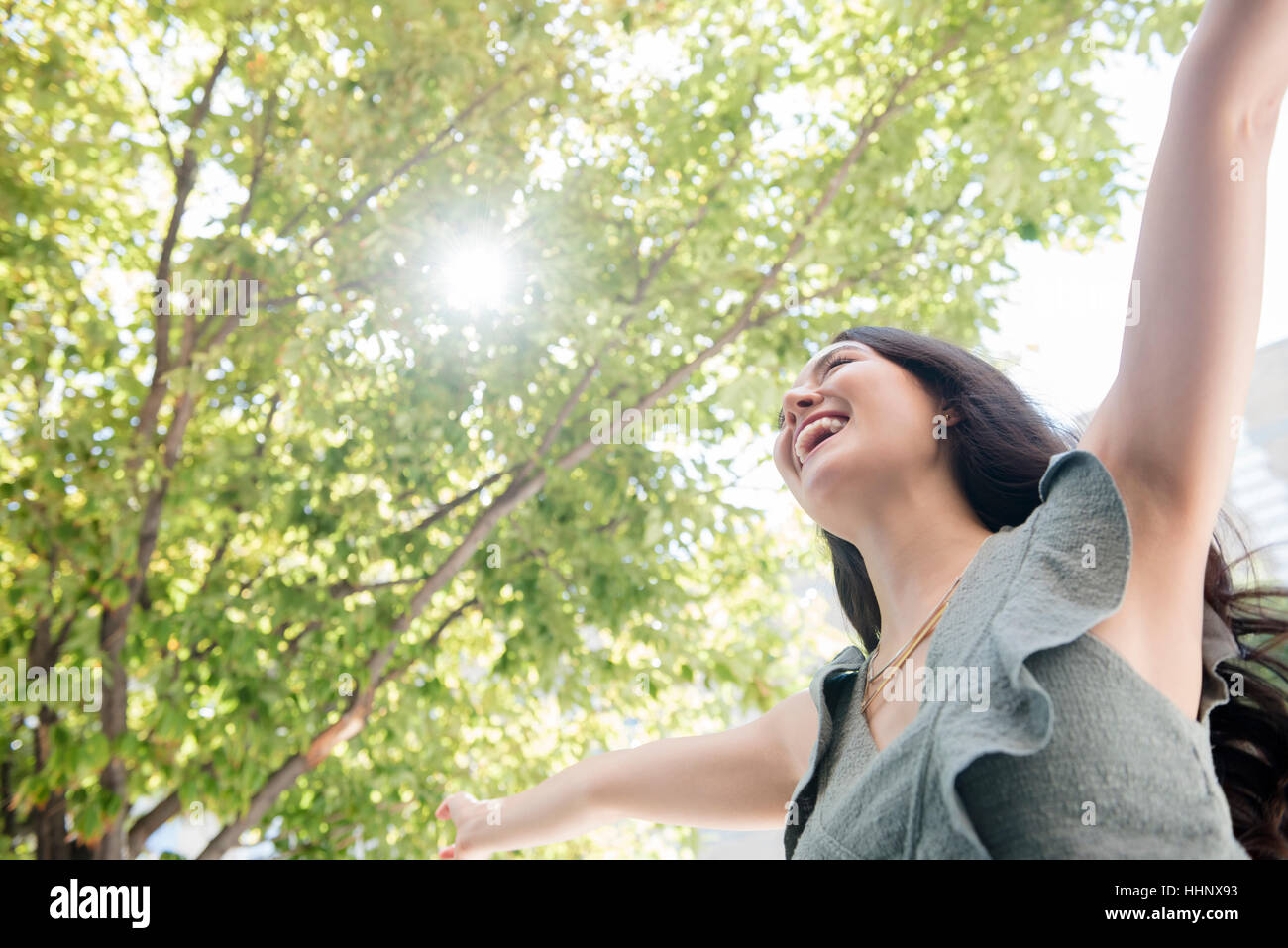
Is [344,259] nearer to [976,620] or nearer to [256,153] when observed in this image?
[256,153]

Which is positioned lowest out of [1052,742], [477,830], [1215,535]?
[477,830]

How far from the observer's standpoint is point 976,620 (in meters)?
1.03

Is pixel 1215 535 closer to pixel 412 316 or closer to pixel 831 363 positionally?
pixel 831 363

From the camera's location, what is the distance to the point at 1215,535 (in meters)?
1.34

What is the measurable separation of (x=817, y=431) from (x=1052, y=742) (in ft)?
2.17

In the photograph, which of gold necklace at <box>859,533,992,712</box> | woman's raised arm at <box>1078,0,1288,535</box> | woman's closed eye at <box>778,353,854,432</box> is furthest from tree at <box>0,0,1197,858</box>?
woman's raised arm at <box>1078,0,1288,535</box>

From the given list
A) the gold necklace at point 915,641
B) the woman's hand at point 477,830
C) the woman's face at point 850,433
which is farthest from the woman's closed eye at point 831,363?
the woman's hand at point 477,830

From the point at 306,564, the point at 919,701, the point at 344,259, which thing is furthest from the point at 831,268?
the point at 919,701

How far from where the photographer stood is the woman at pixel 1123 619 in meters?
0.85

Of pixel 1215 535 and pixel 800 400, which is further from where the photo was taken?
pixel 800 400

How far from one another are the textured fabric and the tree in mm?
2609

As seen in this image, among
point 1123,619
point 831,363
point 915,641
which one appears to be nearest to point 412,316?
point 831,363
